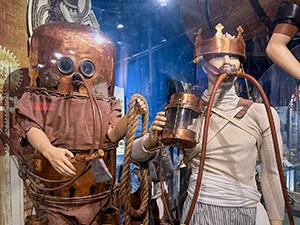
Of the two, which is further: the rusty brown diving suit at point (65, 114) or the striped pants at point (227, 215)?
the rusty brown diving suit at point (65, 114)

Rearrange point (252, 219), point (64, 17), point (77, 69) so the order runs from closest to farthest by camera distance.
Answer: point (252, 219), point (77, 69), point (64, 17)

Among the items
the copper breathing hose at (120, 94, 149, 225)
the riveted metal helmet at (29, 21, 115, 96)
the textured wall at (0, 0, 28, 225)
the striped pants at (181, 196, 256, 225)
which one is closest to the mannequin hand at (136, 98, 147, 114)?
the copper breathing hose at (120, 94, 149, 225)

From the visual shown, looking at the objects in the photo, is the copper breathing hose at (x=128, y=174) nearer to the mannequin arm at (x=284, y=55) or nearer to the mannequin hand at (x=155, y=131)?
the mannequin hand at (x=155, y=131)

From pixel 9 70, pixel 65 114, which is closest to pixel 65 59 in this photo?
pixel 65 114

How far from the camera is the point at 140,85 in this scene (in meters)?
2.25

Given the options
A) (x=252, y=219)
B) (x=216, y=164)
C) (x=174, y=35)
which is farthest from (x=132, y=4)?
(x=252, y=219)

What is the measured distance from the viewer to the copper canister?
1040 mm

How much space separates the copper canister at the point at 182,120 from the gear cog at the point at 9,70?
3.41 ft

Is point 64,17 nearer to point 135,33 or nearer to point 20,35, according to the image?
point 20,35

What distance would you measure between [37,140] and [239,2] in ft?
4.31

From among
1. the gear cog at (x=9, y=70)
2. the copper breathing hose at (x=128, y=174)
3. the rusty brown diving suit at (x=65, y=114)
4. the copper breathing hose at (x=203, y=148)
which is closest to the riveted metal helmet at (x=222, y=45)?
the copper breathing hose at (x=203, y=148)

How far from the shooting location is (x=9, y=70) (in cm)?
165

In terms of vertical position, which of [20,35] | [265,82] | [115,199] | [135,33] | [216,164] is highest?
[135,33]

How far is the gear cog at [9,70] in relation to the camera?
1609 millimetres
